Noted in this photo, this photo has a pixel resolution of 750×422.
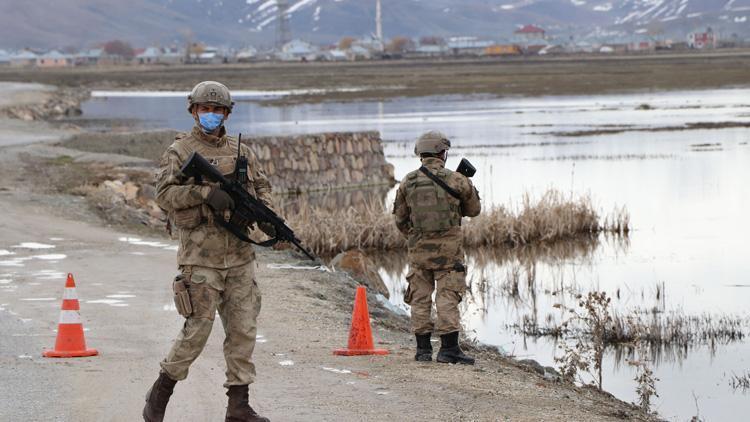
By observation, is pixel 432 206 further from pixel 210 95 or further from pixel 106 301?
pixel 106 301

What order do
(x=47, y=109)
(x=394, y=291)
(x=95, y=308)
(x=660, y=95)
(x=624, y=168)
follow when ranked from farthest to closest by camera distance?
(x=660, y=95), (x=47, y=109), (x=624, y=168), (x=394, y=291), (x=95, y=308)

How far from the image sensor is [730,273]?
58.9 feet

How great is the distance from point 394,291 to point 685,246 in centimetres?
563

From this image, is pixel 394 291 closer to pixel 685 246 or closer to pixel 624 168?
pixel 685 246

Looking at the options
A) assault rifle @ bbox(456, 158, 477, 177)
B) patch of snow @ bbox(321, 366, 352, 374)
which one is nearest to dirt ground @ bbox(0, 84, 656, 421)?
patch of snow @ bbox(321, 366, 352, 374)

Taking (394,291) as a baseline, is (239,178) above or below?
above

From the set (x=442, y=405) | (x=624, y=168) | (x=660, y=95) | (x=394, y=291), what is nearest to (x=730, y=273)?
(x=394, y=291)

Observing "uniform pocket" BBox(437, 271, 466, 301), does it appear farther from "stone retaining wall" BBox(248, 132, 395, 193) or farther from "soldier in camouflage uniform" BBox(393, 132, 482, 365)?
"stone retaining wall" BBox(248, 132, 395, 193)

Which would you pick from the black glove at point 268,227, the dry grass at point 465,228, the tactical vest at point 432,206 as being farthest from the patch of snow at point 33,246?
the black glove at point 268,227

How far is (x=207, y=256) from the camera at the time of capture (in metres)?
7.10

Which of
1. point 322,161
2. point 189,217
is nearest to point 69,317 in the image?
point 189,217

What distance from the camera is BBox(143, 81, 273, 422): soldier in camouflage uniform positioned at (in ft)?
23.2

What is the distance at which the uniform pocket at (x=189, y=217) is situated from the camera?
704cm

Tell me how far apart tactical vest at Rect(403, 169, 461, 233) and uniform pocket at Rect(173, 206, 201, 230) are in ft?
9.08
